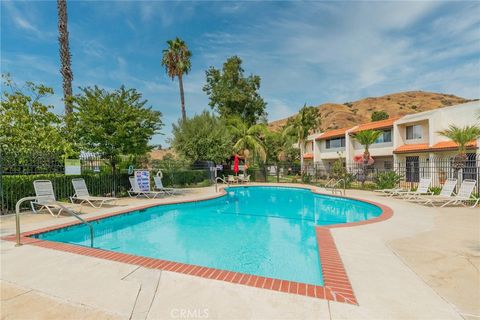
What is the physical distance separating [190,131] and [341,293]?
887 inches

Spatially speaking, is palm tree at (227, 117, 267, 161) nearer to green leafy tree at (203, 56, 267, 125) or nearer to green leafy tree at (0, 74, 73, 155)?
green leafy tree at (203, 56, 267, 125)

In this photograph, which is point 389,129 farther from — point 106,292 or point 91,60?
point 106,292

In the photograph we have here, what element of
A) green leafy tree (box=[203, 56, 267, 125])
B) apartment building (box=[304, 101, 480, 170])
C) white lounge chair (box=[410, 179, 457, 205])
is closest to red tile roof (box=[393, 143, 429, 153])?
apartment building (box=[304, 101, 480, 170])

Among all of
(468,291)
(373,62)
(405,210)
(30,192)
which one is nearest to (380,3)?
(373,62)

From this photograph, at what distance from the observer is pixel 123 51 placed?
19656mm

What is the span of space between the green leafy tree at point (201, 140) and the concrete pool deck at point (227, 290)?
18.8m

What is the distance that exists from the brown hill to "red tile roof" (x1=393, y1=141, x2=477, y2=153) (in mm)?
61650

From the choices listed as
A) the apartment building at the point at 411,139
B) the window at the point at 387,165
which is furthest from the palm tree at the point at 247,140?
the window at the point at 387,165

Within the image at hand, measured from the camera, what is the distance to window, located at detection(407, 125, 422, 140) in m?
24.8

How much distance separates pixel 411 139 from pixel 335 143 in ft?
32.5

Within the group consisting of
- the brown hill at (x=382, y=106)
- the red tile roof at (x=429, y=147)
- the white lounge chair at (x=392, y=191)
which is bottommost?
the white lounge chair at (x=392, y=191)

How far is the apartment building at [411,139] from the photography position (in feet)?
71.1

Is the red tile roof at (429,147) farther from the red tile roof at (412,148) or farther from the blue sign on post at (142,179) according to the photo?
the blue sign on post at (142,179)

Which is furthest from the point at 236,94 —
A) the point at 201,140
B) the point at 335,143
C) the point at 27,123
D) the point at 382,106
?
the point at 382,106
